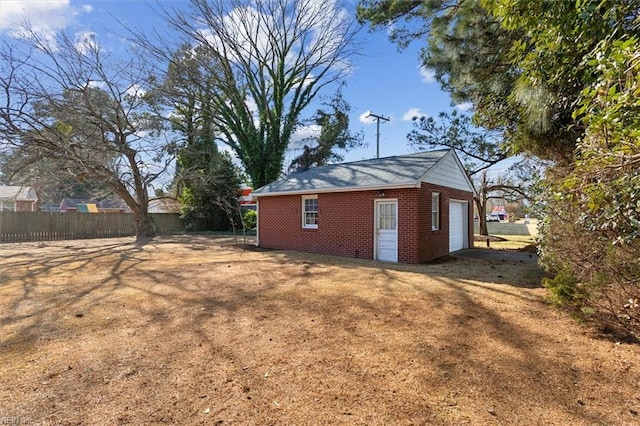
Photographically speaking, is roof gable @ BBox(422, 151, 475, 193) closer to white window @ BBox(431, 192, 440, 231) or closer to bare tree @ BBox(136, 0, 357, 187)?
white window @ BBox(431, 192, 440, 231)

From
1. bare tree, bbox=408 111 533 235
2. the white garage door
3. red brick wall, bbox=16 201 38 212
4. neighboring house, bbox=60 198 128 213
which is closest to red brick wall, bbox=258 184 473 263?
the white garage door

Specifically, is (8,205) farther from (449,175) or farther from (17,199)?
(449,175)

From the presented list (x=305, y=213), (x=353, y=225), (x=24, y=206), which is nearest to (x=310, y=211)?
(x=305, y=213)

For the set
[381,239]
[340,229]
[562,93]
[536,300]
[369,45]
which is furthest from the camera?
[369,45]

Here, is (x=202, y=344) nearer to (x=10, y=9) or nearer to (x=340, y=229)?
(x=340, y=229)

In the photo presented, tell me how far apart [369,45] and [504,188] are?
13.0m

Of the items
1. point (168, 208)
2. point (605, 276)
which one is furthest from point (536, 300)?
point (168, 208)

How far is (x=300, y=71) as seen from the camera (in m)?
24.4

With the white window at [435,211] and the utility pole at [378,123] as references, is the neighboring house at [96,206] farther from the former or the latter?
the white window at [435,211]

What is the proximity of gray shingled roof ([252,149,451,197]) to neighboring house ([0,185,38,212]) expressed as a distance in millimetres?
32486

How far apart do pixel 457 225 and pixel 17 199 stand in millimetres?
41935

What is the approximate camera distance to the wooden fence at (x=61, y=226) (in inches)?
653

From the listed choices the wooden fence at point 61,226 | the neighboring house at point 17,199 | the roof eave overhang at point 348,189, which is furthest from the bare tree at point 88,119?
the neighboring house at point 17,199

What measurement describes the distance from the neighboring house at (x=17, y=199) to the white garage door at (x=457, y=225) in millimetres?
38028
